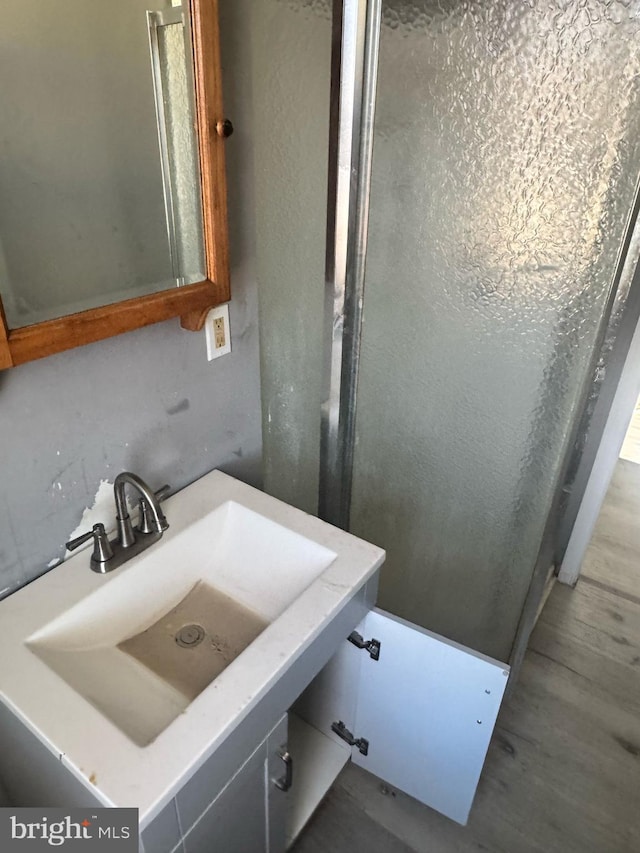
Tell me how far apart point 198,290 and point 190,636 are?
0.67 metres

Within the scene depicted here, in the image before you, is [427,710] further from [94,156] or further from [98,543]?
[94,156]

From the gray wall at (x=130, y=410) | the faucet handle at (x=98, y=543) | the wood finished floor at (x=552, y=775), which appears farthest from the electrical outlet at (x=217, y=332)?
the wood finished floor at (x=552, y=775)

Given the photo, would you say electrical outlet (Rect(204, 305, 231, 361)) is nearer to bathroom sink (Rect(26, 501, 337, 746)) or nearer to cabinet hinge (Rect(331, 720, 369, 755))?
bathroom sink (Rect(26, 501, 337, 746))

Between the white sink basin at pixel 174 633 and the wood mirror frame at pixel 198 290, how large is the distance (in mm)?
434

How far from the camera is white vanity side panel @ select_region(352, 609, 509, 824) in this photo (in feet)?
3.50

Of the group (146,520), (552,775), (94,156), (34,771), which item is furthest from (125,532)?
(552,775)

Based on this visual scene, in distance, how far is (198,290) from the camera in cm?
103

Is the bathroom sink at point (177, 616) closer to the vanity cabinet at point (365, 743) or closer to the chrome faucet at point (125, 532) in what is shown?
the chrome faucet at point (125, 532)

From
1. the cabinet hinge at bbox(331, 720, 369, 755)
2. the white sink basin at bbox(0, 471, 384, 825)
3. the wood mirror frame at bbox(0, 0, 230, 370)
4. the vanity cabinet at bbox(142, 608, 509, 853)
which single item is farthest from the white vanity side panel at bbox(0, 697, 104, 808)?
the cabinet hinge at bbox(331, 720, 369, 755)

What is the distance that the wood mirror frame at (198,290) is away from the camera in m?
0.80

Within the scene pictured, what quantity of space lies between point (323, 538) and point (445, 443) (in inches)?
17.2

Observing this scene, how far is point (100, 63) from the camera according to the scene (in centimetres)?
86

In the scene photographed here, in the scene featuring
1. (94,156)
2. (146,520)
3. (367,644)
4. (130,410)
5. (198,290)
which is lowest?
(367,644)

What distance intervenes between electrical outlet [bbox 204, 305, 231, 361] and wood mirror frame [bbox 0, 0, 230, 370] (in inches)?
4.5
